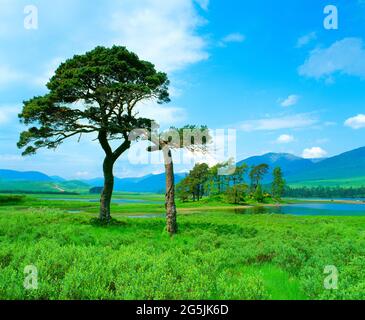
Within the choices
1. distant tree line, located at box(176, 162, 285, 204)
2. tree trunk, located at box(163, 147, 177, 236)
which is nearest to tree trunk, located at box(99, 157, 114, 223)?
tree trunk, located at box(163, 147, 177, 236)

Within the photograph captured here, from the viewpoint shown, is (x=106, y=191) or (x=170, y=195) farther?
(x=106, y=191)

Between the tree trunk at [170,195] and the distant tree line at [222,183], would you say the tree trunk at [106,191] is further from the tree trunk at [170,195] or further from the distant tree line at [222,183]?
the distant tree line at [222,183]

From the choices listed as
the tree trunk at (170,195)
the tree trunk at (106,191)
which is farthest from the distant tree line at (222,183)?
the tree trunk at (170,195)

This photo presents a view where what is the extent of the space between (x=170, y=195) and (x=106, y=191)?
22.9ft

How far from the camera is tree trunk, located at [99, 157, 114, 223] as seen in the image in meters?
27.4

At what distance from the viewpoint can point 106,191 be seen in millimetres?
27688

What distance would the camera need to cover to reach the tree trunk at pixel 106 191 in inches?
1077

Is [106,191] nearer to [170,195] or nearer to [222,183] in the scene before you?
[170,195]

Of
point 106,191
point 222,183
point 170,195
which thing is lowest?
point 170,195

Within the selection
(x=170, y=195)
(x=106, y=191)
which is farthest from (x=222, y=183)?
(x=170, y=195)

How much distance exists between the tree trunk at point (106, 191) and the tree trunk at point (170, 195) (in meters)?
6.22

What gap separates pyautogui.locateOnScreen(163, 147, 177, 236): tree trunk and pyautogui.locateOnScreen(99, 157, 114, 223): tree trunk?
6.22 m

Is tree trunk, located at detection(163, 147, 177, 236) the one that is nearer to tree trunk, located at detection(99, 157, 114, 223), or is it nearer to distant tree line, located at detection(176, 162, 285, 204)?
tree trunk, located at detection(99, 157, 114, 223)
